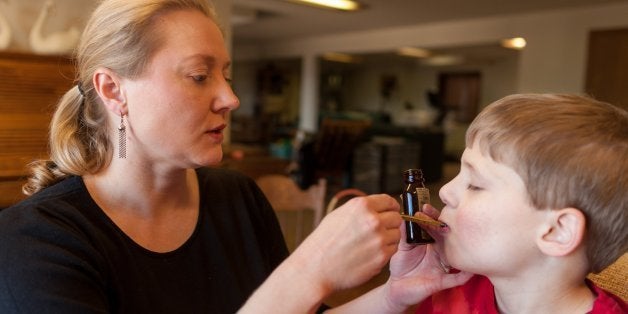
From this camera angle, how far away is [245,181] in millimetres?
1271

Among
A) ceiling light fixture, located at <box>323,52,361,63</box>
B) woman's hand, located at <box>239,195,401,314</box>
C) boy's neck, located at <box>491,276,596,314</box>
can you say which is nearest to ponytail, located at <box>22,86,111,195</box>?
woman's hand, located at <box>239,195,401,314</box>

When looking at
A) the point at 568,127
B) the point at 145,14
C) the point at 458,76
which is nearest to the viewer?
the point at 568,127

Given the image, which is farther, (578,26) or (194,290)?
(578,26)

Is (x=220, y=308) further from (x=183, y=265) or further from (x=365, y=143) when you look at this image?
(x=365, y=143)

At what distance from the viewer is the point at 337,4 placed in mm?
5461

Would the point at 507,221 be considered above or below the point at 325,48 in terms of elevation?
below

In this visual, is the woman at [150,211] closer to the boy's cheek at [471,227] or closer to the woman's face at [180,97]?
the woman's face at [180,97]

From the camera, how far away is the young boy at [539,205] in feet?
2.65

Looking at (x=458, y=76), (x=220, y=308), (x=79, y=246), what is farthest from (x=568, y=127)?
(x=458, y=76)

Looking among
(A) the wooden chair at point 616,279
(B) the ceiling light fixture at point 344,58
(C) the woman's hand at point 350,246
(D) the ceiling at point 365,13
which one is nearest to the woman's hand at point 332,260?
(C) the woman's hand at point 350,246

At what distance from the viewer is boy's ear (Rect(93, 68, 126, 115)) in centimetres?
98

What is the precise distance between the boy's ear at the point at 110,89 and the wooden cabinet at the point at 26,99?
1957mm

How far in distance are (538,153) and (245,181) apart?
0.72 meters

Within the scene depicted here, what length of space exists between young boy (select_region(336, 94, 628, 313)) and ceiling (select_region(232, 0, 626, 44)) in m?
4.85
